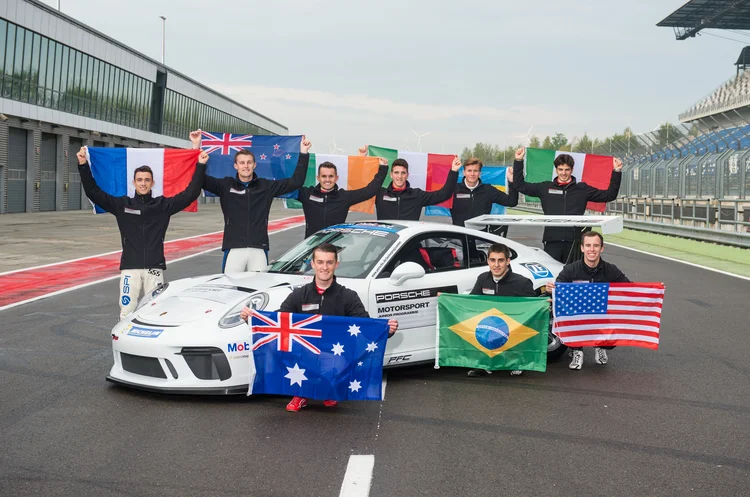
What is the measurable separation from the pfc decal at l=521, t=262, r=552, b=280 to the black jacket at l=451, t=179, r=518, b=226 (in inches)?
94.0

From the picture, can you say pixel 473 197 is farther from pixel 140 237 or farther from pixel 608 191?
pixel 140 237

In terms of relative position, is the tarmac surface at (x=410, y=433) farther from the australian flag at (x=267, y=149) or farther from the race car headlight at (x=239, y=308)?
the australian flag at (x=267, y=149)

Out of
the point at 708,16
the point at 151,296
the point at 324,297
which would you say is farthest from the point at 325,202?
the point at 708,16

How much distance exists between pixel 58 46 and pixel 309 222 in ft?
142

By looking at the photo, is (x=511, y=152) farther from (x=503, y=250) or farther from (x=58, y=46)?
(x=503, y=250)

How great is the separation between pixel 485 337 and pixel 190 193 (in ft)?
11.7

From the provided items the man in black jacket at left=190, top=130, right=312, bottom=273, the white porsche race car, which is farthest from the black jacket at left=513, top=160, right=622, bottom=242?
the man in black jacket at left=190, top=130, right=312, bottom=273

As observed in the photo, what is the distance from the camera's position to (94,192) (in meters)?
8.30

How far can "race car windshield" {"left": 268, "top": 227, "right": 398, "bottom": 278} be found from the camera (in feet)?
22.7

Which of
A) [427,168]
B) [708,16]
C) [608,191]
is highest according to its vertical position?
[708,16]

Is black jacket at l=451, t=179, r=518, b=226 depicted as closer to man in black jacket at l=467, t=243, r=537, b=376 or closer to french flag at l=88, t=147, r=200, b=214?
man in black jacket at l=467, t=243, r=537, b=376

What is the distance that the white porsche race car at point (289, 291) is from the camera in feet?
18.9

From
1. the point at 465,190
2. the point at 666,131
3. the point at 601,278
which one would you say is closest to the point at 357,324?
the point at 601,278

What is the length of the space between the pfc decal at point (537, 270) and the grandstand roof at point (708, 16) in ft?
210
